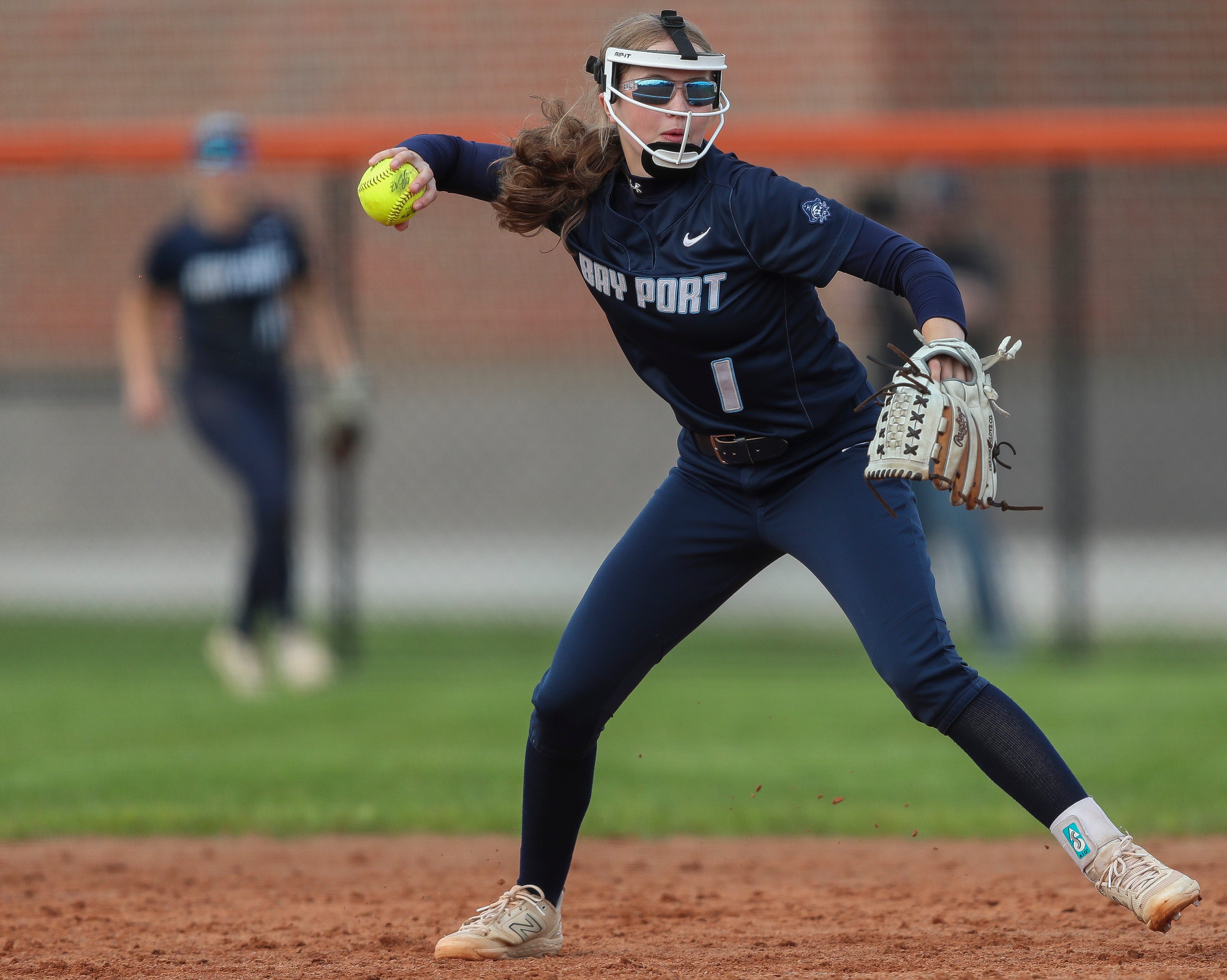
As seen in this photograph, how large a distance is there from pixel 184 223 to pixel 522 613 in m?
3.98

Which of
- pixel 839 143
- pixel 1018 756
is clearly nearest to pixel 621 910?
pixel 1018 756

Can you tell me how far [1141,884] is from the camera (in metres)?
3.08

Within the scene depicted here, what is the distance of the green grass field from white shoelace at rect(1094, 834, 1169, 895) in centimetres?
206

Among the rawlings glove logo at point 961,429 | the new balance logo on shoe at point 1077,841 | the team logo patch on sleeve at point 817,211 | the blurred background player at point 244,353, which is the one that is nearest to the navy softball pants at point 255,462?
the blurred background player at point 244,353

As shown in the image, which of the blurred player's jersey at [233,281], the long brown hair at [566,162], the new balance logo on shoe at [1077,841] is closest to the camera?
the new balance logo on shoe at [1077,841]

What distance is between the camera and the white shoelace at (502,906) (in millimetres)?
3590

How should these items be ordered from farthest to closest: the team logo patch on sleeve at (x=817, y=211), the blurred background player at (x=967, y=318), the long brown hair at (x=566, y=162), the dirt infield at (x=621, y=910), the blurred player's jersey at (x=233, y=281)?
the blurred background player at (x=967, y=318), the blurred player's jersey at (x=233, y=281), the long brown hair at (x=566, y=162), the dirt infield at (x=621, y=910), the team logo patch on sleeve at (x=817, y=211)

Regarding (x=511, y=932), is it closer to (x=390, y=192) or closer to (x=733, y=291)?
(x=733, y=291)

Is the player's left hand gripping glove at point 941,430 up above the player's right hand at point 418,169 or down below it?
below

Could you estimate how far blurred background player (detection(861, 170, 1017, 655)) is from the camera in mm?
8297

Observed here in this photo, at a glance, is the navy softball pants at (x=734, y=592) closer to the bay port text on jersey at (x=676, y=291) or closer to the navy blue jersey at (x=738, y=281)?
the navy blue jersey at (x=738, y=281)

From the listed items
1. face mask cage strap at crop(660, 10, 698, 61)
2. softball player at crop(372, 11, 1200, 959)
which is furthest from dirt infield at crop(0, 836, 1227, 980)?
face mask cage strap at crop(660, 10, 698, 61)

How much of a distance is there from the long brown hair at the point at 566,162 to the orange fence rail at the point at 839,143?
470 centimetres

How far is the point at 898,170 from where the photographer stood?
10234 mm
